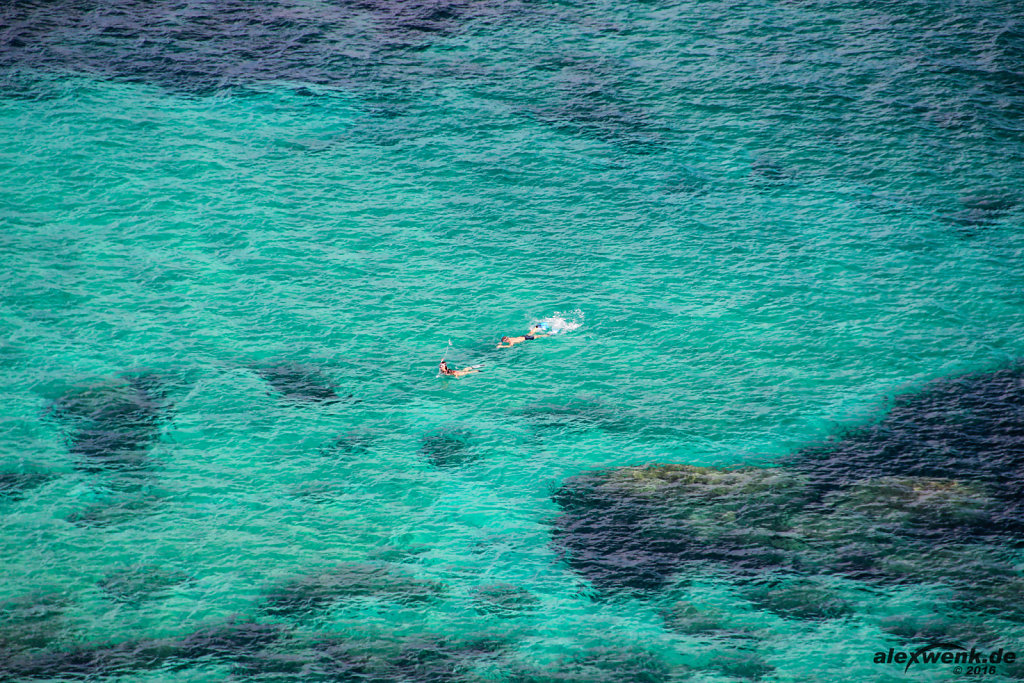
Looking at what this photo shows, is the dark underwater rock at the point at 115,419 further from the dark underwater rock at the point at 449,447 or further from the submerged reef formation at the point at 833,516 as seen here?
the submerged reef formation at the point at 833,516

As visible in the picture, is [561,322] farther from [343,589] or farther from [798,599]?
[798,599]

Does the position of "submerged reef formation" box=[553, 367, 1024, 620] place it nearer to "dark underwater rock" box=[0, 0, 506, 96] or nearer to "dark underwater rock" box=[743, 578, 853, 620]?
"dark underwater rock" box=[743, 578, 853, 620]

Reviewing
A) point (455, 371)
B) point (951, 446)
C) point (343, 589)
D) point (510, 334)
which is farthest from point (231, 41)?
point (951, 446)

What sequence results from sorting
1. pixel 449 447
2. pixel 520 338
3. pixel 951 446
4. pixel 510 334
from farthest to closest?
1. pixel 510 334
2. pixel 520 338
3. pixel 449 447
4. pixel 951 446

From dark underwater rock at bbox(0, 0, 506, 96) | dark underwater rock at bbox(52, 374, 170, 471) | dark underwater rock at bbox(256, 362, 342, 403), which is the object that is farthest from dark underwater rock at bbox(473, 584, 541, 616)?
dark underwater rock at bbox(0, 0, 506, 96)

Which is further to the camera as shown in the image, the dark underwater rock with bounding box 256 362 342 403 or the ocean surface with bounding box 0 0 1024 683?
the dark underwater rock with bounding box 256 362 342 403

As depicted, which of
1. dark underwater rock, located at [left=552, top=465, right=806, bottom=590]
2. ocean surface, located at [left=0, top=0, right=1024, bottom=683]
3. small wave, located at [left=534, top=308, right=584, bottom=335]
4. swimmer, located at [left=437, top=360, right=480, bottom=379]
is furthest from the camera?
small wave, located at [left=534, top=308, right=584, bottom=335]

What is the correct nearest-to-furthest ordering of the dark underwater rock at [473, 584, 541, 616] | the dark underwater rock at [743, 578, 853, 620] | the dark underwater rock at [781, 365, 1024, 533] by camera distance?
the dark underwater rock at [743, 578, 853, 620] → the dark underwater rock at [473, 584, 541, 616] → the dark underwater rock at [781, 365, 1024, 533]
